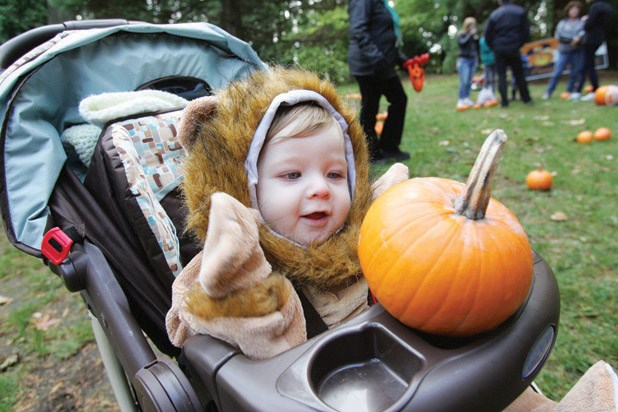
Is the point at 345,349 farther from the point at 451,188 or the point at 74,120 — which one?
the point at 74,120

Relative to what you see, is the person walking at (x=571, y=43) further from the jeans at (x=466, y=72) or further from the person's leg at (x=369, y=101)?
the person's leg at (x=369, y=101)

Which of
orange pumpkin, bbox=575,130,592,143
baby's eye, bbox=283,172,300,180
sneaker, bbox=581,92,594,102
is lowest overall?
sneaker, bbox=581,92,594,102

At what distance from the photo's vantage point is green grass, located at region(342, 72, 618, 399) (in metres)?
2.26

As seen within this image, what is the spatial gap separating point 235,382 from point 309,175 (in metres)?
0.69

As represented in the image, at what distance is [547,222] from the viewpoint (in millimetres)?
3463

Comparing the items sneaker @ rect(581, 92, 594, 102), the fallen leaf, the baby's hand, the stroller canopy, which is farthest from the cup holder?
sneaker @ rect(581, 92, 594, 102)

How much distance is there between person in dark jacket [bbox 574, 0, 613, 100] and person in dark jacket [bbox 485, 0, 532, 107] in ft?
3.82

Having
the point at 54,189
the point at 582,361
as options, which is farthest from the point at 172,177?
the point at 582,361

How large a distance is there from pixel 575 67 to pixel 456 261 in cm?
957

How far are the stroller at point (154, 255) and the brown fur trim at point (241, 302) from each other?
7 cm

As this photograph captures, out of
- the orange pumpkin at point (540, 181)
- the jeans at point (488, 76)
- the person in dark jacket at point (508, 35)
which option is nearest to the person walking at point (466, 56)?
the jeans at point (488, 76)

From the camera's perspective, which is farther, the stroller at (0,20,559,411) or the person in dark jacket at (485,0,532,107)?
the person in dark jacket at (485,0,532,107)

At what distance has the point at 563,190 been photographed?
402 centimetres

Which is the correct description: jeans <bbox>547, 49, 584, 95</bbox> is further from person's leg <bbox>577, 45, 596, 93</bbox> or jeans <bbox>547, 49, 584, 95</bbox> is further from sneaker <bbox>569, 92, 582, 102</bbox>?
sneaker <bbox>569, 92, 582, 102</bbox>
